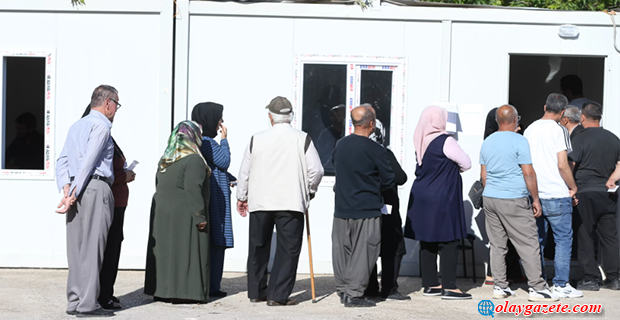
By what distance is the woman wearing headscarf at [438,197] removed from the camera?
6.75m

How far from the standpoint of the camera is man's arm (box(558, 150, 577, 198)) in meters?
6.99

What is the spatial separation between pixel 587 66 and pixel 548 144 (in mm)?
4790

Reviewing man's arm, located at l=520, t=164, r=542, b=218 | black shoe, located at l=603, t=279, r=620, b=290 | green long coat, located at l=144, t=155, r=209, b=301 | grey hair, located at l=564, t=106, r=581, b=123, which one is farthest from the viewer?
grey hair, located at l=564, t=106, r=581, b=123

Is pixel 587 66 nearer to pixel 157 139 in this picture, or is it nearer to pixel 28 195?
pixel 157 139

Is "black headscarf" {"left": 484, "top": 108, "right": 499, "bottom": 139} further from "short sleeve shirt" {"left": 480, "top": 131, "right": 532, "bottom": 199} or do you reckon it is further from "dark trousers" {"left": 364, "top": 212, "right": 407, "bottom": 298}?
"dark trousers" {"left": 364, "top": 212, "right": 407, "bottom": 298}

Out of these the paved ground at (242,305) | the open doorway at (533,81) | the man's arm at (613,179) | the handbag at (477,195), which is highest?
the open doorway at (533,81)

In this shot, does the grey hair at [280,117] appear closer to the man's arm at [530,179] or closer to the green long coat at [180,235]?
the green long coat at [180,235]

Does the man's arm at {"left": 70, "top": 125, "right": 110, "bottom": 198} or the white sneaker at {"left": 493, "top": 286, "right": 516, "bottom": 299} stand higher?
the man's arm at {"left": 70, "top": 125, "right": 110, "bottom": 198}

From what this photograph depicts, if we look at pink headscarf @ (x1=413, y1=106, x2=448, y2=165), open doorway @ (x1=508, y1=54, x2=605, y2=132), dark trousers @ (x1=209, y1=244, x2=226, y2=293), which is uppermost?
open doorway @ (x1=508, y1=54, x2=605, y2=132)

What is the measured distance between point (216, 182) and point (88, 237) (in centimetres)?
139

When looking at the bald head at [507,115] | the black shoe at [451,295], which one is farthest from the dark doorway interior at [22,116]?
the bald head at [507,115]

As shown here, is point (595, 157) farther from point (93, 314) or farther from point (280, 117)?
point (93, 314)

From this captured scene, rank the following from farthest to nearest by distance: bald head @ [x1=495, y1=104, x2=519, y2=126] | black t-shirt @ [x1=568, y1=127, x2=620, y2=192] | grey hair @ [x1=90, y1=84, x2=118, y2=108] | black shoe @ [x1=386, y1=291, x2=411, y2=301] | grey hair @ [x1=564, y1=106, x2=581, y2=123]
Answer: grey hair @ [x1=564, y1=106, x2=581, y2=123], black t-shirt @ [x1=568, y1=127, x2=620, y2=192], black shoe @ [x1=386, y1=291, x2=411, y2=301], bald head @ [x1=495, y1=104, x2=519, y2=126], grey hair @ [x1=90, y1=84, x2=118, y2=108]

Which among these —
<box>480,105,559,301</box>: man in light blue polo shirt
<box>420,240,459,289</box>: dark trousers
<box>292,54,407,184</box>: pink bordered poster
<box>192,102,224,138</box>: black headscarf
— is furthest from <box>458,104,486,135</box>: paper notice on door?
<box>192,102,224,138</box>: black headscarf
